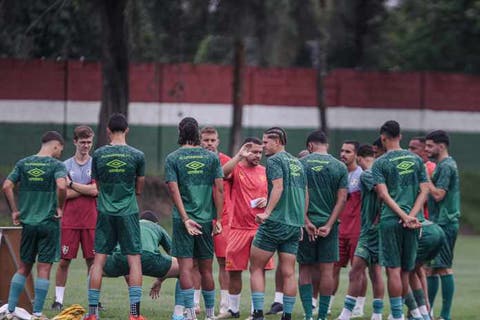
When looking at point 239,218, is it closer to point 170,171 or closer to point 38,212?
point 170,171

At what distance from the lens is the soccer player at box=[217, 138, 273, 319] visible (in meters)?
15.2

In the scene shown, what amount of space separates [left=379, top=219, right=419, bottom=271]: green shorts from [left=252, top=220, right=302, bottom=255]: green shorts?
1.00m

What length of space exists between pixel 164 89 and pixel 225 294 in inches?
709

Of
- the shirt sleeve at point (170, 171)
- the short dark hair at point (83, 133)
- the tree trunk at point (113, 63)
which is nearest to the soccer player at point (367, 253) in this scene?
the shirt sleeve at point (170, 171)

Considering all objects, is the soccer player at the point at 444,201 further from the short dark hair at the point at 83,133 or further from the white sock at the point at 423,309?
the short dark hair at the point at 83,133

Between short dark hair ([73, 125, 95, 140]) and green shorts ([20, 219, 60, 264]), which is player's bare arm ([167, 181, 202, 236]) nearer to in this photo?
green shorts ([20, 219, 60, 264])

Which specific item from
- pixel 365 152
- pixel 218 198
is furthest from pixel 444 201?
pixel 218 198

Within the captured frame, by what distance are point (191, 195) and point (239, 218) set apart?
166 cm

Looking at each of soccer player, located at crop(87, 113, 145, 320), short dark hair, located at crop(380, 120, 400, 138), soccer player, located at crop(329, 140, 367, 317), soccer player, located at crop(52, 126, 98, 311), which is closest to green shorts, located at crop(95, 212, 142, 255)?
soccer player, located at crop(87, 113, 145, 320)

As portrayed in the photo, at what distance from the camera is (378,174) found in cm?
1414

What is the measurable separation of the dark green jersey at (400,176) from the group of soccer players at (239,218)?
0.01 meters

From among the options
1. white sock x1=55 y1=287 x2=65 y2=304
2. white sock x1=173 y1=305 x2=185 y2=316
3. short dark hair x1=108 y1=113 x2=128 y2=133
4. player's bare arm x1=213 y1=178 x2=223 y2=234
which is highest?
short dark hair x1=108 y1=113 x2=128 y2=133

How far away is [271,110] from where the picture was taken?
34.7m

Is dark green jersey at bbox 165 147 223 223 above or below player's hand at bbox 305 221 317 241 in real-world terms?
above
